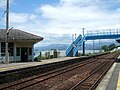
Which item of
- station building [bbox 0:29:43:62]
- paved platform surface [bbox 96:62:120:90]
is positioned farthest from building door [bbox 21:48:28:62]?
paved platform surface [bbox 96:62:120:90]

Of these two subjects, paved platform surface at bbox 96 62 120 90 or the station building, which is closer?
paved platform surface at bbox 96 62 120 90

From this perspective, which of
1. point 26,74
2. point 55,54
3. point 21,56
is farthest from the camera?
point 55,54

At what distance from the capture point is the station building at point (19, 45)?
4116cm

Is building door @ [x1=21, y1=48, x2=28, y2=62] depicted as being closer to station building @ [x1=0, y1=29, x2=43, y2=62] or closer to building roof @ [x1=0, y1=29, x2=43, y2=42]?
station building @ [x1=0, y1=29, x2=43, y2=62]

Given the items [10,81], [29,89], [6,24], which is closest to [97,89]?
[29,89]

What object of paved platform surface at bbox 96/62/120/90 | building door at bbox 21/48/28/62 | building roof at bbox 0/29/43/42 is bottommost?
paved platform surface at bbox 96/62/120/90

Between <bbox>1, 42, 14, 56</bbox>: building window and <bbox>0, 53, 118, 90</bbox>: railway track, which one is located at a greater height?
<bbox>1, 42, 14, 56</bbox>: building window

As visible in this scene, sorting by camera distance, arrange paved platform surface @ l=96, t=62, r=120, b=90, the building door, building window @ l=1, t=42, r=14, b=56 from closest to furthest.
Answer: paved platform surface @ l=96, t=62, r=120, b=90, building window @ l=1, t=42, r=14, b=56, the building door

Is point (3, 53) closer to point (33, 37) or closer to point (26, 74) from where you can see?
point (33, 37)

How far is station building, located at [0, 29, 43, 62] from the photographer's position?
41156 millimetres

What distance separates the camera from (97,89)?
15.8 meters

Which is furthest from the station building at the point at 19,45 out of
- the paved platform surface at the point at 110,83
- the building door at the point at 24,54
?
the paved platform surface at the point at 110,83

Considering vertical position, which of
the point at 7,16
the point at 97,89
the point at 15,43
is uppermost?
the point at 7,16

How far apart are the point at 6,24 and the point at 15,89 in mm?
22897
